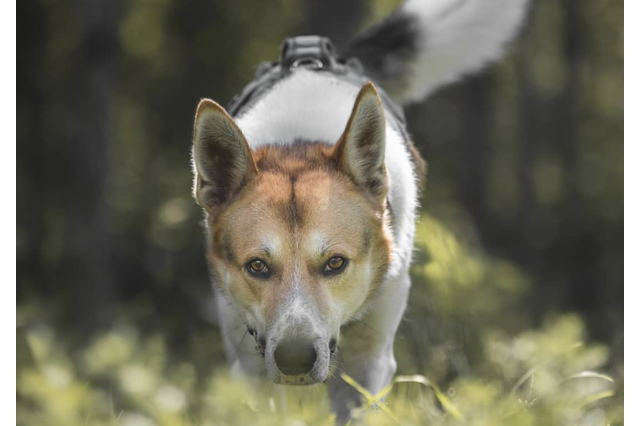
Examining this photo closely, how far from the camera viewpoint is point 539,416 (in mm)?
1700

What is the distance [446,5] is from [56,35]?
7.60 m

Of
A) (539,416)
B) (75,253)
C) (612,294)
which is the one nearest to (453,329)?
(539,416)

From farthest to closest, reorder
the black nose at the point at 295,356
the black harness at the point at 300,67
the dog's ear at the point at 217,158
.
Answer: the black harness at the point at 300,67 < the dog's ear at the point at 217,158 < the black nose at the point at 295,356

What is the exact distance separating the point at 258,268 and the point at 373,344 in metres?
0.75

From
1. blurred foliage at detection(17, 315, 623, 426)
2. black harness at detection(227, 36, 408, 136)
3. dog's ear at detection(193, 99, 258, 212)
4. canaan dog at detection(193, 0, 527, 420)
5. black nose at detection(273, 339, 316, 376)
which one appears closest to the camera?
blurred foliage at detection(17, 315, 623, 426)

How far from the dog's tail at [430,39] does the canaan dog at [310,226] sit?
756 mm

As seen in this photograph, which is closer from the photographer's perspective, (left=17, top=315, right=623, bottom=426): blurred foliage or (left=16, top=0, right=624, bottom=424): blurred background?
(left=17, top=315, right=623, bottom=426): blurred foliage

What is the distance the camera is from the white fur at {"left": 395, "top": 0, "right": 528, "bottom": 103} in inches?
167

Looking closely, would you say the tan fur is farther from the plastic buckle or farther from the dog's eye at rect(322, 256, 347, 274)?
the plastic buckle

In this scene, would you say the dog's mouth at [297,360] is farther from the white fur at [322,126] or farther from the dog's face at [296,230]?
the white fur at [322,126]

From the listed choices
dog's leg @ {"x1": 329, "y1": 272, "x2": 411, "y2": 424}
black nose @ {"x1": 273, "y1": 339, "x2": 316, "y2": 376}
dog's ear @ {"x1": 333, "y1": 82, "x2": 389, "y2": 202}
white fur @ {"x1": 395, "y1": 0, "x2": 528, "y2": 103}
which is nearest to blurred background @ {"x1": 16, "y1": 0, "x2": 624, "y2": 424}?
white fur @ {"x1": 395, "y1": 0, "x2": 528, "y2": 103}

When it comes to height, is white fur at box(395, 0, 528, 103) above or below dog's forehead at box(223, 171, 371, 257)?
above

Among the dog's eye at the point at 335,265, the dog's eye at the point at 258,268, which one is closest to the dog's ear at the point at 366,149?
the dog's eye at the point at 335,265

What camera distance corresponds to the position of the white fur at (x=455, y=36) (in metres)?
4.25
